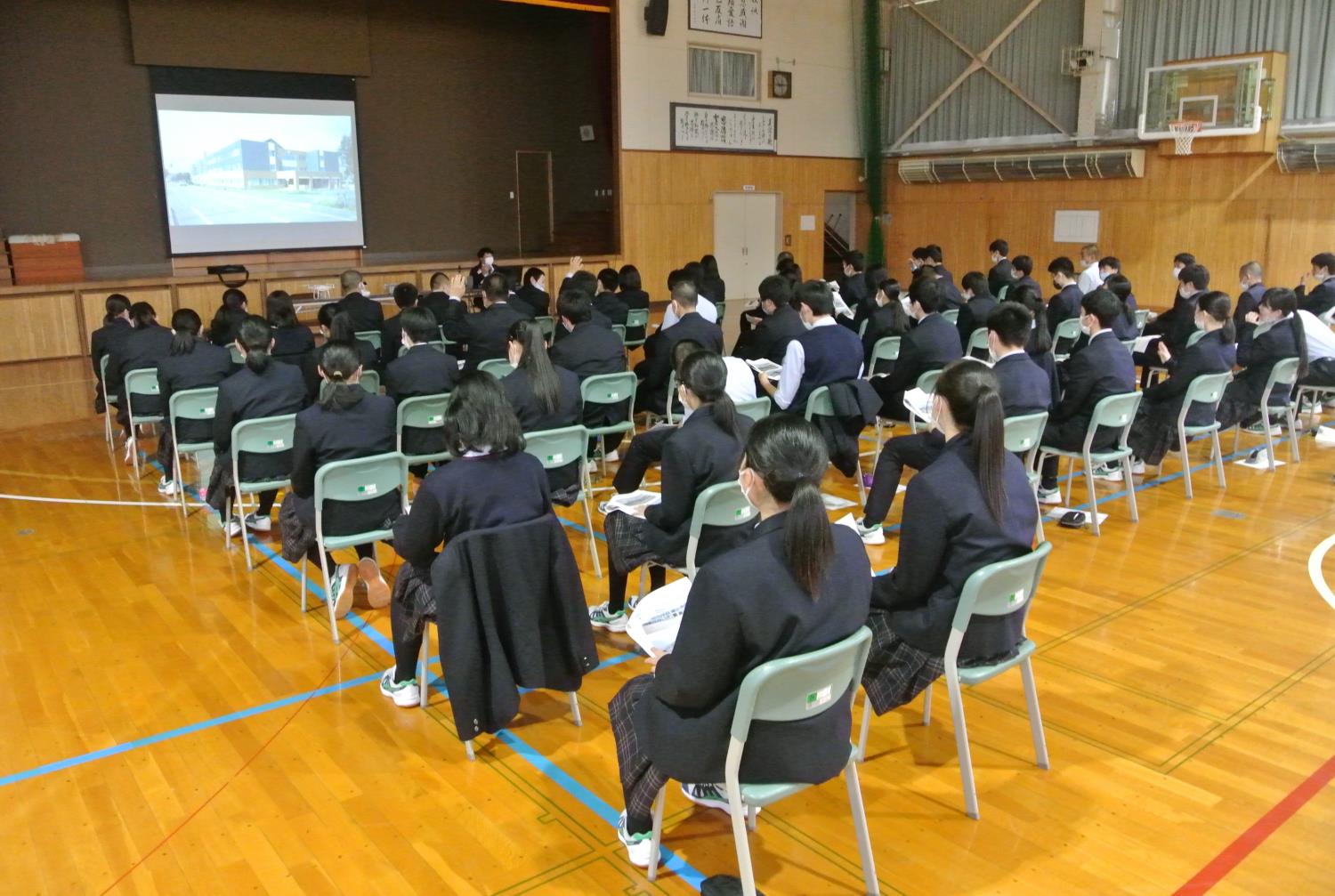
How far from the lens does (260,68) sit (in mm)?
12734

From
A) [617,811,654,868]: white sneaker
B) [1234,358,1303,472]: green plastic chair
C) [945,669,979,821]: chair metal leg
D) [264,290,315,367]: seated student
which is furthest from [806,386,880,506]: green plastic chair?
[264,290,315,367]: seated student

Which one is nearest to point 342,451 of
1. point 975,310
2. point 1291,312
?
point 975,310

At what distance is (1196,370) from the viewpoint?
6375 mm

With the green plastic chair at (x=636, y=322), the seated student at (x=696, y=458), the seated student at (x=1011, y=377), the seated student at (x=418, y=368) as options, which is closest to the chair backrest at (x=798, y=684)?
the seated student at (x=696, y=458)

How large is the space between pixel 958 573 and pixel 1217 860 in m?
1.10

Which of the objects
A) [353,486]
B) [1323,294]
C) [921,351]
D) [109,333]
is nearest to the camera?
[353,486]

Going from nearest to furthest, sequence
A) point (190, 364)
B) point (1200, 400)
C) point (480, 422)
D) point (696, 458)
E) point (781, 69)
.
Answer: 1. point (480, 422)
2. point (696, 458)
3. point (1200, 400)
4. point (190, 364)
5. point (781, 69)

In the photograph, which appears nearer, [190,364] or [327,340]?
[190,364]

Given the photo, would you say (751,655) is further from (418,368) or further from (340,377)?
(418,368)

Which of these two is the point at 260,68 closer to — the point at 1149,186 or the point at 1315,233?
the point at 1149,186

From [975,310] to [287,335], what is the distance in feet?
18.2

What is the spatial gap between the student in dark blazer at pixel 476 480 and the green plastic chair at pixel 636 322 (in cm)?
641

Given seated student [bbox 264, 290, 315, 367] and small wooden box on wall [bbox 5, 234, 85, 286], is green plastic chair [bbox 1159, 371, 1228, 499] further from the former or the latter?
small wooden box on wall [bbox 5, 234, 85, 286]

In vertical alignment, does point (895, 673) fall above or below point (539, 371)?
below
